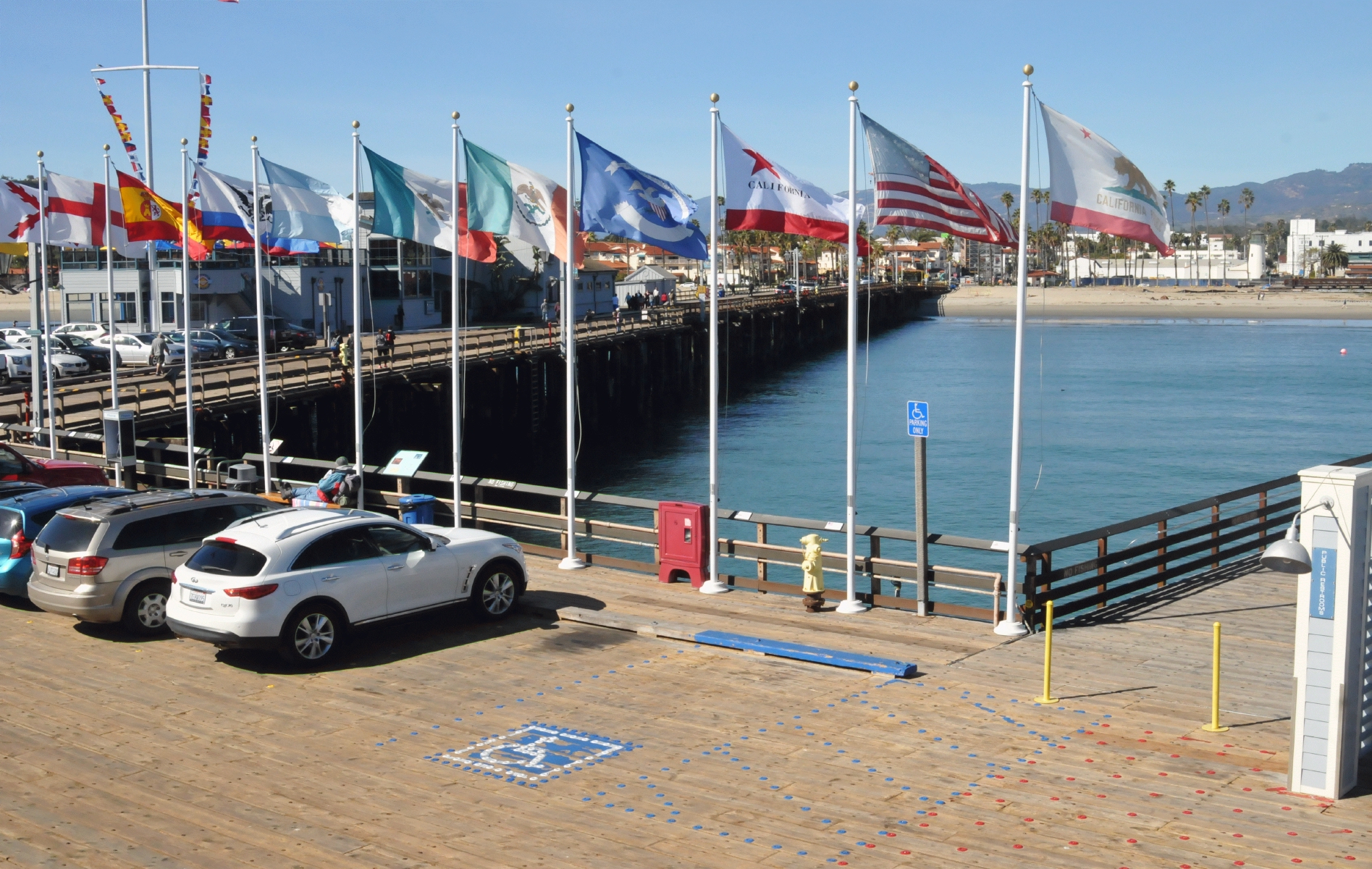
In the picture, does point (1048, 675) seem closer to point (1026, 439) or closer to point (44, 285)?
point (44, 285)

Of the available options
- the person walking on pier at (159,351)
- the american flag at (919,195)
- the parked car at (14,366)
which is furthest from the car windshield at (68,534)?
the person walking on pier at (159,351)

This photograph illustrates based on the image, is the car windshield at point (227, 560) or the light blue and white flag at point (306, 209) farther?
the light blue and white flag at point (306, 209)

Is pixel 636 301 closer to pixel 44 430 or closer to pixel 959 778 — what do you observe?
pixel 44 430

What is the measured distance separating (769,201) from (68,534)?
910cm

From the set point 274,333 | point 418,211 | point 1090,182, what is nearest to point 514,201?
point 418,211

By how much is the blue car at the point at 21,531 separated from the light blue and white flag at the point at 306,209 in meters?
7.30

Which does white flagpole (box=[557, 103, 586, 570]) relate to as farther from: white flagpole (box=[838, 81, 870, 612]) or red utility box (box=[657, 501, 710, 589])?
white flagpole (box=[838, 81, 870, 612])

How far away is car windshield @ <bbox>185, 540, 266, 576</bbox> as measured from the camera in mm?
12141

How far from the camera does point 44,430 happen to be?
26.5 m

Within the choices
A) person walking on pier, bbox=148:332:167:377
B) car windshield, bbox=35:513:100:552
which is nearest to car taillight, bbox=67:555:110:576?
car windshield, bbox=35:513:100:552

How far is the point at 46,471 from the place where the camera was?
69.2 ft

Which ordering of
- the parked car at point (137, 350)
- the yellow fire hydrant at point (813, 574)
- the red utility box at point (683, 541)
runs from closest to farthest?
the yellow fire hydrant at point (813, 574)
the red utility box at point (683, 541)
the parked car at point (137, 350)

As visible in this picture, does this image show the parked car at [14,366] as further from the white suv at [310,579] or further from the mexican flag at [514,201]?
the white suv at [310,579]

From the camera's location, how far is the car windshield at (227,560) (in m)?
12.1
